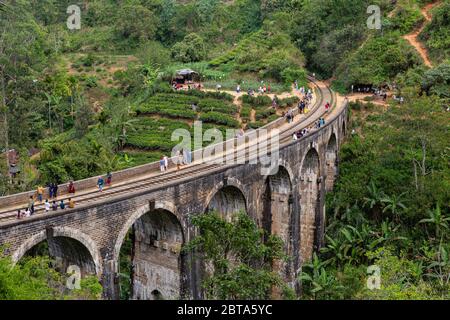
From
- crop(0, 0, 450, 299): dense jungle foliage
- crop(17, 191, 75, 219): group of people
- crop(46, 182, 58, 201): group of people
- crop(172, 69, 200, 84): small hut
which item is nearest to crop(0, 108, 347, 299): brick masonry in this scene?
crop(17, 191, 75, 219): group of people

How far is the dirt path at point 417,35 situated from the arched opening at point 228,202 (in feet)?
102

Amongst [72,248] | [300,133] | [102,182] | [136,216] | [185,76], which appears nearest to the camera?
[72,248]

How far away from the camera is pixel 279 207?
35062 mm

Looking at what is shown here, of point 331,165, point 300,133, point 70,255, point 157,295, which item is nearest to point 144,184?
point 70,255

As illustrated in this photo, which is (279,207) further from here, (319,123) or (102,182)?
(102,182)

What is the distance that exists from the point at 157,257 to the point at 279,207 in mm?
10860

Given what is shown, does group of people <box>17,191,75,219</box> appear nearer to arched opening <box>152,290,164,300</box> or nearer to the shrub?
arched opening <box>152,290,164,300</box>

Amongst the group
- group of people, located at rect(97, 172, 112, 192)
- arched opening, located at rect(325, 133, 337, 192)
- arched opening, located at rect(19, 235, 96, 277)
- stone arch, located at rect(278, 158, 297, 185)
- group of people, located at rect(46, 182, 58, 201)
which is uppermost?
arched opening, located at rect(325, 133, 337, 192)

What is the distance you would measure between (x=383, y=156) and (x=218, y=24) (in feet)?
159

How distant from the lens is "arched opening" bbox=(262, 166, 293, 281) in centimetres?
3391

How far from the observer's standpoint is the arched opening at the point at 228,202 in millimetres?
29500

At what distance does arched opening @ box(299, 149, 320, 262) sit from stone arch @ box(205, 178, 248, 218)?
964cm

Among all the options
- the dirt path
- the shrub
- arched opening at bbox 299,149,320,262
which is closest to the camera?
arched opening at bbox 299,149,320,262

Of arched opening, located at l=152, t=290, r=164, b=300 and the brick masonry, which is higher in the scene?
the brick masonry
